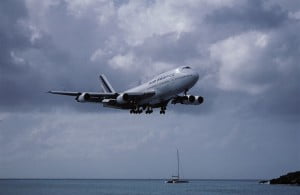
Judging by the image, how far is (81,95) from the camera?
8462 centimetres

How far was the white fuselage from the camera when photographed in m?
77.1

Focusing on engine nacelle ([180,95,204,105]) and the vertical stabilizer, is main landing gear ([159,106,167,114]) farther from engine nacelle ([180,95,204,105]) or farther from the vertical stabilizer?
the vertical stabilizer

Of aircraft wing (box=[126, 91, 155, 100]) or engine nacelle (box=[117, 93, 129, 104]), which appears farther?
engine nacelle (box=[117, 93, 129, 104])

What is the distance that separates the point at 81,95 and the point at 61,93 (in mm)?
3293

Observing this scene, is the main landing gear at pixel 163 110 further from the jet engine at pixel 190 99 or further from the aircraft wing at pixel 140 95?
the aircraft wing at pixel 140 95

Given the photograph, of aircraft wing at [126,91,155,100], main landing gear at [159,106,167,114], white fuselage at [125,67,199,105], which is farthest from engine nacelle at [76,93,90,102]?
main landing gear at [159,106,167,114]

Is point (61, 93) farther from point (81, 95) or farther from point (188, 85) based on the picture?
point (188, 85)

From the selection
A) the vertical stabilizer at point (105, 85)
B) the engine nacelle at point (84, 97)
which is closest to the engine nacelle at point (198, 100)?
the engine nacelle at point (84, 97)

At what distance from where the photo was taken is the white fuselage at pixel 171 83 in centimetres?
7706

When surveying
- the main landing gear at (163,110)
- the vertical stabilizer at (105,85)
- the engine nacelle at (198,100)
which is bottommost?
the main landing gear at (163,110)

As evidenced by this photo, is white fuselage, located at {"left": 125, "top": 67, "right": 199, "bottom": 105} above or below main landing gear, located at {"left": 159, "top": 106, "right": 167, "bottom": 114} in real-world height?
above

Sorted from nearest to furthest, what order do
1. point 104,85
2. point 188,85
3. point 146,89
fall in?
point 188,85
point 146,89
point 104,85

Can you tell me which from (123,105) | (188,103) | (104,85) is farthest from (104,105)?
(104,85)

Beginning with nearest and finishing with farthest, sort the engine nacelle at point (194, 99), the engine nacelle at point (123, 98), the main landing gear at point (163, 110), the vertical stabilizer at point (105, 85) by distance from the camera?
1. the engine nacelle at point (123, 98)
2. the engine nacelle at point (194, 99)
3. the main landing gear at point (163, 110)
4. the vertical stabilizer at point (105, 85)
